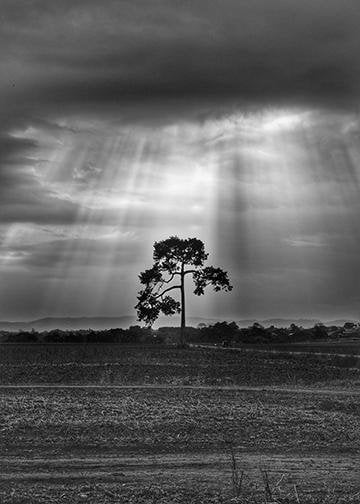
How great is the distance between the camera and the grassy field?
40.3 feet

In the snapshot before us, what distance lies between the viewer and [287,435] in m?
17.9

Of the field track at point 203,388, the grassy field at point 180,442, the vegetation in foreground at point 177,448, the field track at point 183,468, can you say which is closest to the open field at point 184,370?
the grassy field at point 180,442

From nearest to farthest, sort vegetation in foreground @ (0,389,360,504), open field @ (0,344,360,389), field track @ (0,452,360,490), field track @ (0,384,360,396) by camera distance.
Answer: vegetation in foreground @ (0,389,360,504) → field track @ (0,452,360,490) → field track @ (0,384,360,396) → open field @ (0,344,360,389)

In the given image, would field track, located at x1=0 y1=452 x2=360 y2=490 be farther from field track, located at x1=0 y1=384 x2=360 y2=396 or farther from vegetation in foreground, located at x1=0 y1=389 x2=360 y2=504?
field track, located at x1=0 y1=384 x2=360 y2=396

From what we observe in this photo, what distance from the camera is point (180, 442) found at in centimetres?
1691

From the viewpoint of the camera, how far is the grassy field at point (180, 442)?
40.3 ft

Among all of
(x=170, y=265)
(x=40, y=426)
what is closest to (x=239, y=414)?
(x=40, y=426)

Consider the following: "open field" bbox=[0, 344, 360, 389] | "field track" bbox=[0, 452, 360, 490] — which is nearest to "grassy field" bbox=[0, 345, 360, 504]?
"field track" bbox=[0, 452, 360, 490]

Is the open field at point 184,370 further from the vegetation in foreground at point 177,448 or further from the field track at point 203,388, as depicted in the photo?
the vegetation in foreground at point 177,448

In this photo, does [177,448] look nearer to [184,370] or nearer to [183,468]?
[183,468]

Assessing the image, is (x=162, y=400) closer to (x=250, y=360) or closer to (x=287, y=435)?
(x=287, y=435)

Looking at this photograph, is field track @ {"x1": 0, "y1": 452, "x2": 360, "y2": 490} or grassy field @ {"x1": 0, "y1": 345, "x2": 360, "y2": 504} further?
field track @ {"x1": 0, "y1": 452, "x2": 360, "y2": 490}

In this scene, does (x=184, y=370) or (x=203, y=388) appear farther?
(x=184, y=370)

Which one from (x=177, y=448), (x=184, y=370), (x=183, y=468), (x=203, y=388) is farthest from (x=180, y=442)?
(x=184, y=370)
